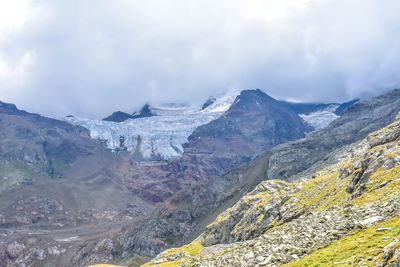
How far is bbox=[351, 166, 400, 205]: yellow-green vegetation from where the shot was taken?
1614 inches

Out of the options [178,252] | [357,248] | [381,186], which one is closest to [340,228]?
[357,248]

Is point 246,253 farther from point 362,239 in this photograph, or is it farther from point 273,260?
point 362,239

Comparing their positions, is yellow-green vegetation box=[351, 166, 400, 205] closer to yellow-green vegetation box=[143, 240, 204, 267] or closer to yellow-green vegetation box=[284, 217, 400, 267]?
yellow-green vegetation box=[284, 217, 400, 267]

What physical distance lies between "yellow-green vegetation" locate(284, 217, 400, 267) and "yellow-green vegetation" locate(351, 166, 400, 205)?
356 inches

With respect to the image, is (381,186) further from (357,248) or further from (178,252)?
(178,252)

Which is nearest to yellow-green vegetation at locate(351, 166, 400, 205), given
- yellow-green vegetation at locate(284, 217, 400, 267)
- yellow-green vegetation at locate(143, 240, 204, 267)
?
yellow-green vegetation at locate(284, 217, 400, 267)

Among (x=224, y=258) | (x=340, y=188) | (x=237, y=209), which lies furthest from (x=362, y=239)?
(x=237, y=209)

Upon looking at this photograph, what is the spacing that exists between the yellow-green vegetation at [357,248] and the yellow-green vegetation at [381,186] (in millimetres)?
9035

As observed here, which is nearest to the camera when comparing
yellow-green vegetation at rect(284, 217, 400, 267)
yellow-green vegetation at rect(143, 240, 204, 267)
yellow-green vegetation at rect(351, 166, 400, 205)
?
yellow-green vegetation at rect(284, 217, 400, 267)

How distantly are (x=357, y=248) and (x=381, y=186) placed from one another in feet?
78.5

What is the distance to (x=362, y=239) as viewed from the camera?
29281 millimetres

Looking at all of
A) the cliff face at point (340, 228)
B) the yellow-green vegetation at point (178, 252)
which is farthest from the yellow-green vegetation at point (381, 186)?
the yellow-green vegetation at point (178, 252)

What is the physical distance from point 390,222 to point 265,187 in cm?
7994

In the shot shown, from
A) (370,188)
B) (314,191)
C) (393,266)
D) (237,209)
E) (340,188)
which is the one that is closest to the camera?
(393,266)
